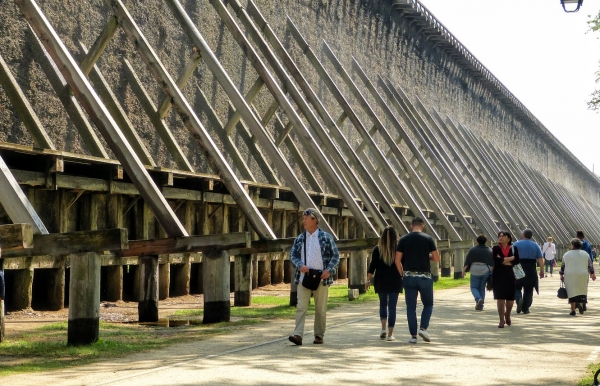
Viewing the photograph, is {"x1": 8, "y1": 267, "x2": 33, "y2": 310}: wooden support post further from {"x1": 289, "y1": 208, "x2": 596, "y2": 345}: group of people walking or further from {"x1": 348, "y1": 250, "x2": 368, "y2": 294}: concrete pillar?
{"x1": 348, "y1": 250, "x2": 368, "y2": 294}: concrete pillar

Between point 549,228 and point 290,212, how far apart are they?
32908 mm

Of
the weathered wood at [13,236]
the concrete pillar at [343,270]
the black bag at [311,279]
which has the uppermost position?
the weathered wood at [13,236]

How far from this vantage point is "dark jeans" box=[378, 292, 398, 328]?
12391 millimetres

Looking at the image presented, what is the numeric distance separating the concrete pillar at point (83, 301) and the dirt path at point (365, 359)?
0.83 metres

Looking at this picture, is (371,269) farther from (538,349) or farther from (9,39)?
(9,39)

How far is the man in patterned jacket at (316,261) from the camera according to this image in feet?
38.2

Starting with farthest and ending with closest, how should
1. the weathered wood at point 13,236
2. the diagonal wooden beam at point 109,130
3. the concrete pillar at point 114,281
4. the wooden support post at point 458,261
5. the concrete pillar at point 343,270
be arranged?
the concrete pillar at point 343,270
the wooden support post at point 458,261
the concrete pillar at point 114,281
the diagonal wooden beam at point 109,130
the weathered wood at point 13,236

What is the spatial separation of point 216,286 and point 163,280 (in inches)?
223

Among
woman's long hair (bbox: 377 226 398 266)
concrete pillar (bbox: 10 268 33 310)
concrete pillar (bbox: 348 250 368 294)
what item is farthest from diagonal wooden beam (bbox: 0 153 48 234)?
concrete pillar (bbox: 348 250 368 294)

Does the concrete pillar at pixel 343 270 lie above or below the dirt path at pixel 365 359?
above

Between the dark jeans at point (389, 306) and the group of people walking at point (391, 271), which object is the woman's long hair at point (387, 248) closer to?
the group of people walking at point (391, 271)

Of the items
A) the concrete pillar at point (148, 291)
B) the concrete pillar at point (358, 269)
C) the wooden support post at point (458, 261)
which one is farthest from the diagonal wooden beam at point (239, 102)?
the wooden support post at point (458, 261)

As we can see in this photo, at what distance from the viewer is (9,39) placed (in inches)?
722

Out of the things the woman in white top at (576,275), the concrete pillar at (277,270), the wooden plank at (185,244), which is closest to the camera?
the wooden plank at (185,244)
